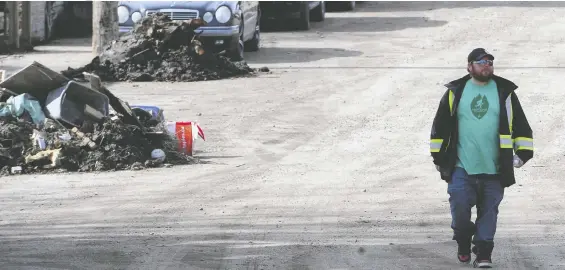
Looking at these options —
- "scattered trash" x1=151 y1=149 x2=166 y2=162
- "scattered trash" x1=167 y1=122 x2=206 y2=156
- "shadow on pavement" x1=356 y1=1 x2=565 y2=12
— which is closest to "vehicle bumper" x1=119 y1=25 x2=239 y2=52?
"scattered trash" x1=167 y1=122 x2=206 y2=156

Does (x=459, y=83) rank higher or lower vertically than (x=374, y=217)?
higher

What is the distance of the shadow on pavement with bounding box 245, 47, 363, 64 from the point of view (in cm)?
2462

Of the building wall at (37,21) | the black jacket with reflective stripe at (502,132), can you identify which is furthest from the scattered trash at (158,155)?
the building wall at (37,21)

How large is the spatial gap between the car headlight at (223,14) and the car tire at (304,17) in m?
7.24

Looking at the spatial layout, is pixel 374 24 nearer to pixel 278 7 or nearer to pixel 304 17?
pixel 304 17

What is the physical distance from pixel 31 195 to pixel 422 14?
22396mm

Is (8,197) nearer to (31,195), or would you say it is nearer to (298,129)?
(31,195)

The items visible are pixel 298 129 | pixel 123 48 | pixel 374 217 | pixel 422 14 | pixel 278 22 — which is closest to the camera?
pixel 374 217

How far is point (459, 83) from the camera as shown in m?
8.78

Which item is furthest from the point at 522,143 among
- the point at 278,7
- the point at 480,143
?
the point at 278,7

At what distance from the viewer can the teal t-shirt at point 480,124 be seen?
870cm

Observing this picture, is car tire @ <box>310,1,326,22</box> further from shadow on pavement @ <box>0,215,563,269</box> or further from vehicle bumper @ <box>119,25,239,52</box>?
shadow on pavement @ <box>0,215,563,269</box>

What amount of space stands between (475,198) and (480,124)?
529mm

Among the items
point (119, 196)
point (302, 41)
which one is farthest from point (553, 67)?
point (119, 196)
